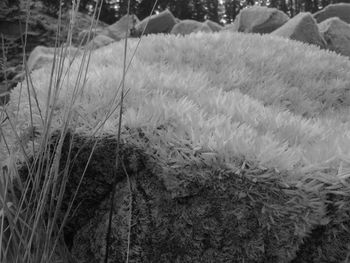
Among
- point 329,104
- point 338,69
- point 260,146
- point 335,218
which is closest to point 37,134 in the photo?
point 260,146

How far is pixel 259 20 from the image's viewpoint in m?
5.94

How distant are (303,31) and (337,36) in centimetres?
65

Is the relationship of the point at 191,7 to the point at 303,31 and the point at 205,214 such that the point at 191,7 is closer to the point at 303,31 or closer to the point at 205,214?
the point at 303,31

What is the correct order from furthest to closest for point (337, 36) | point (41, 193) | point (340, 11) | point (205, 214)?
point (340, 11) < point (337, 36) < point (205, 214) < point (41, 193)

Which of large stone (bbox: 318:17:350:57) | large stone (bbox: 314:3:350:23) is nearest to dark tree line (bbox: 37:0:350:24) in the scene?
large stone (bbox: 314:3:350:23)

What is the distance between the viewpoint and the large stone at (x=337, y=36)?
5.07 meters

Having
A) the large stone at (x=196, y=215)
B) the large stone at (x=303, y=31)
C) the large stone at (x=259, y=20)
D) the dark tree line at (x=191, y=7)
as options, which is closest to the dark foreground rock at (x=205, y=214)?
the large stone at (x=196, y=215)

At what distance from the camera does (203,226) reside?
1519 mm

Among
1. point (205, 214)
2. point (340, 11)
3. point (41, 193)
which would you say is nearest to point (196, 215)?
point (205, 214)

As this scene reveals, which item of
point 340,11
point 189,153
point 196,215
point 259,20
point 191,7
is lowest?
point 196,215

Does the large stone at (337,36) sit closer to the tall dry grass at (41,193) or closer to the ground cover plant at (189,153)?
the ground cover plant at (189,153)

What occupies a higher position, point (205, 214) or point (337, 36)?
point (337, 36)

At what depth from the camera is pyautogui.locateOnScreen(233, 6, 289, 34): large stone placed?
591 centimetres

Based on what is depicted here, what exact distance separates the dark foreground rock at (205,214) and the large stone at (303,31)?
359 cm
